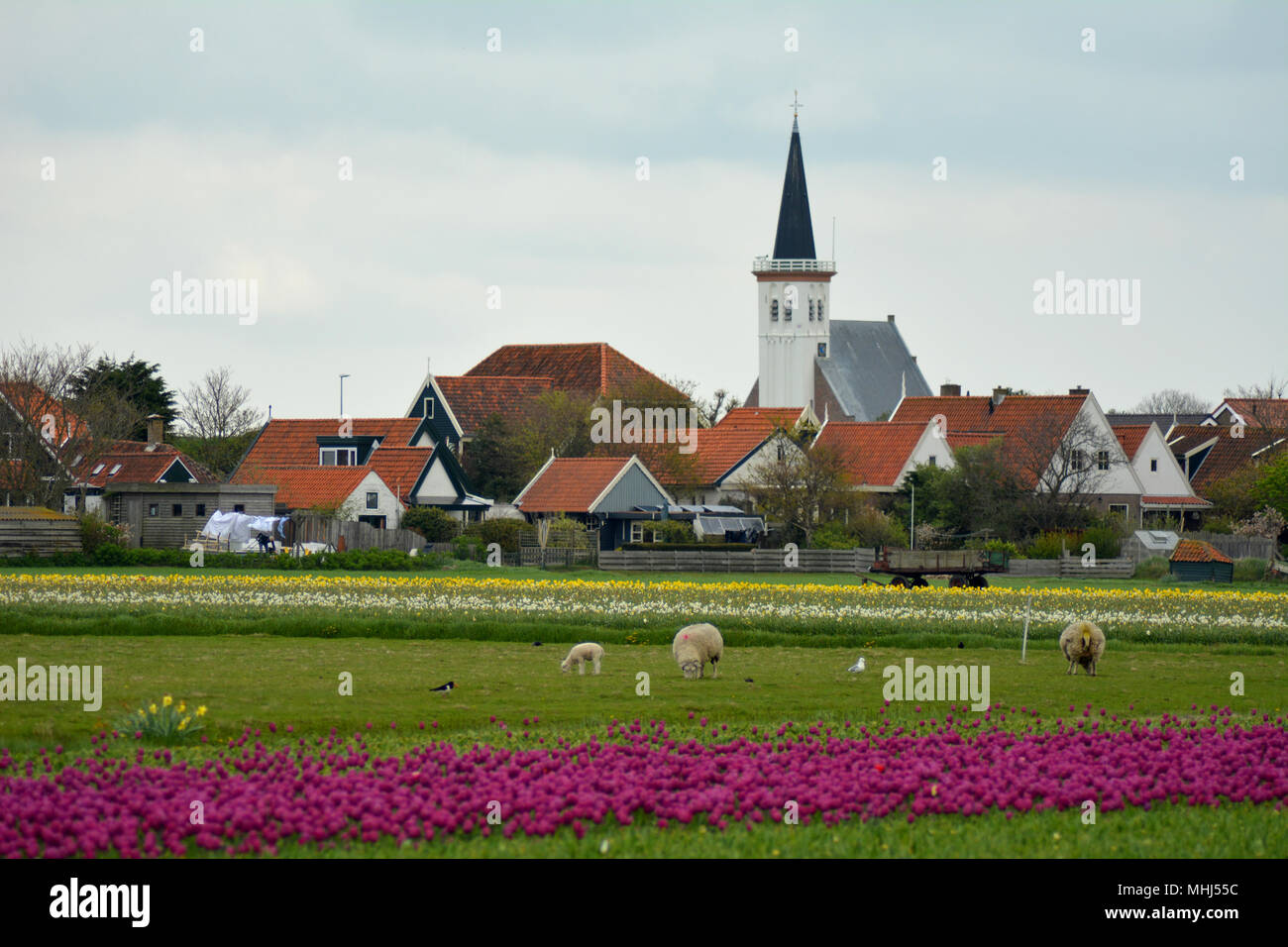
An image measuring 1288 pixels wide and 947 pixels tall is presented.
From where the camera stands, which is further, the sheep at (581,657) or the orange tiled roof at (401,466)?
the orange tiled roof at (401,466)

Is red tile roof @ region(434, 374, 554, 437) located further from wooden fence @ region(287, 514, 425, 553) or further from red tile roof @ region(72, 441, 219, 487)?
wooden fence @ region(287, 514, 425, 553)

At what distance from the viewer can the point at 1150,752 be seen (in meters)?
16.6

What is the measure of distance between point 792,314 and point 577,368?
30.5 metres

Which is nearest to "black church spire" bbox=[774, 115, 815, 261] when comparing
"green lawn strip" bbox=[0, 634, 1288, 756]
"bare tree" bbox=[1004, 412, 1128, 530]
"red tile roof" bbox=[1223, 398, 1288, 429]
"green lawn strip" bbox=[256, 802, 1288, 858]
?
"red tile roof" bbox=[1223, 398, 1288, 429]

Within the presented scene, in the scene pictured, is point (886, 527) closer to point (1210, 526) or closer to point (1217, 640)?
point (1210, 526)

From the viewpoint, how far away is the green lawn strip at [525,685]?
62.4 ft

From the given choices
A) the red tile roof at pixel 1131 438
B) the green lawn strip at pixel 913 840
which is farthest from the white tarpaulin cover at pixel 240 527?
the green lawn strip at pixel 913 840

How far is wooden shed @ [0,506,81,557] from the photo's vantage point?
59406mm

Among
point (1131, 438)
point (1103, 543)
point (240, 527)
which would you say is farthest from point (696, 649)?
point (1131, 438)

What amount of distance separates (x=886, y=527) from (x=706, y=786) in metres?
58.4

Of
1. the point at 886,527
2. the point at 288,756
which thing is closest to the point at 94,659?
the point at 288,756

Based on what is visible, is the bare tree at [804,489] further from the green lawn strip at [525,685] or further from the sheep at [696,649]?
the sheep at [696,649]

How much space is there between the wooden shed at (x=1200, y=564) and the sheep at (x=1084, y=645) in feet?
119

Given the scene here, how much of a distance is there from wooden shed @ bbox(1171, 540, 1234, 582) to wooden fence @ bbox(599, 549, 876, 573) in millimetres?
11858
